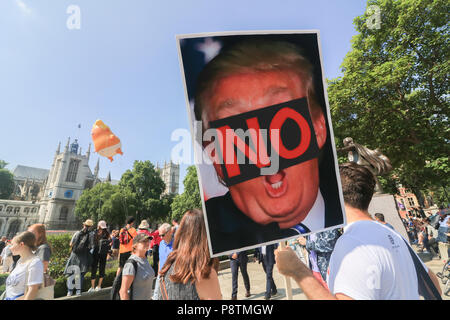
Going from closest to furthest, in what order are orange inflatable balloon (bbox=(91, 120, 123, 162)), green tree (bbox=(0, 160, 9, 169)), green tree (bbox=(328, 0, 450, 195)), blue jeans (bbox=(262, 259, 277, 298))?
blue jeans (bbox=(262, 259, 277, 298)) → green tree (bbox=(328, 0, 450, 195)) → orange inflatable balloon (bbox=(91, 120, 123, 162)) → green tree (bbox=(0, 160, 9, 169))

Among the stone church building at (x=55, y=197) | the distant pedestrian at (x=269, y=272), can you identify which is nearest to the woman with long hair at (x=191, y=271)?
the distant pedestrian at (x=269, y=272)

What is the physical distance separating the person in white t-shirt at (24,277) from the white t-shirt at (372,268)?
3.48m

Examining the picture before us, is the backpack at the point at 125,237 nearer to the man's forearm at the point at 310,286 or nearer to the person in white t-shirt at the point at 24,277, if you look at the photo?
the person in white t-shirt at the point at 24,277

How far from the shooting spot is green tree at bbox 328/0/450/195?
10.8 metres

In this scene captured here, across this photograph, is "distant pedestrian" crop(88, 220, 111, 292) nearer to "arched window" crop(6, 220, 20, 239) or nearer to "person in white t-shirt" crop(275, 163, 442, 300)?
"person in white t-shirt" crop(275, 163, 442, 300)

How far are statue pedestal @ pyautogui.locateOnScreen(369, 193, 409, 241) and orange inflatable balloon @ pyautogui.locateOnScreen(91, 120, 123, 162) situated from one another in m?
11.7

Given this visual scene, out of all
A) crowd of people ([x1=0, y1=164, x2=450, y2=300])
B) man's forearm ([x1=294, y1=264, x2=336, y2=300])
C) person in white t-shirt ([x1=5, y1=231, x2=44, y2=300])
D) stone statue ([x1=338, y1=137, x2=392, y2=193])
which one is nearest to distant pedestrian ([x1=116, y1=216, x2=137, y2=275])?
crowd of people ([x1=0, y1=164, x2=450, y2=300])

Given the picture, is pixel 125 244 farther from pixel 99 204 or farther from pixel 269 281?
pixel 99 204

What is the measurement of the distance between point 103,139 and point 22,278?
31.4ft

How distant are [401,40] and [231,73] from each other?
1407cm

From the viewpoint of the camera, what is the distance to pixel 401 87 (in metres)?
12.4

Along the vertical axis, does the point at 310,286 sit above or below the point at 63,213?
below

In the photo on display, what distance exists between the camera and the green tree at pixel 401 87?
10750 mm

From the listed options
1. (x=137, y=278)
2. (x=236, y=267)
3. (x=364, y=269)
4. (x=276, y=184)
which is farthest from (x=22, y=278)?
(x=236, y=267)
